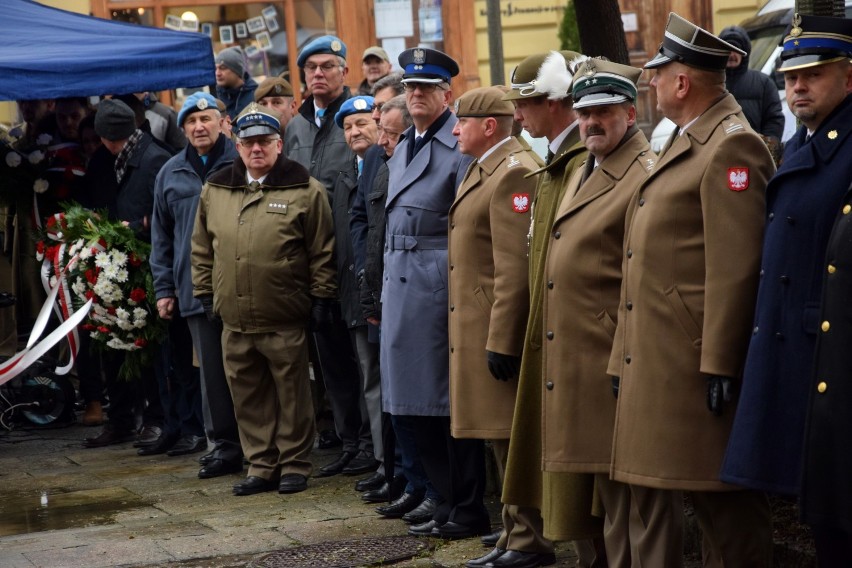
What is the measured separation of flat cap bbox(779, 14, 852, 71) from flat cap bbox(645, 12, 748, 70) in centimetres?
41

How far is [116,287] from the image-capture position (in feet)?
33.4

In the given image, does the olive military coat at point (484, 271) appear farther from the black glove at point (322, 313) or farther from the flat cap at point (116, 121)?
the flat cap at point (116, 121)

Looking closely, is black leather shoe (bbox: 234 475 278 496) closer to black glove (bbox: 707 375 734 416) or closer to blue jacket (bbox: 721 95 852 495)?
black glove (bbox: 707 375 734 416)

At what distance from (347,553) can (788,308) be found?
2.96 m

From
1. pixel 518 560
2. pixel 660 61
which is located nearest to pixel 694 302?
pixel 660 61

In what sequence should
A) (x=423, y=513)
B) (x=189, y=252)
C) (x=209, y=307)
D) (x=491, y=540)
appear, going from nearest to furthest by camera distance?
(x=491, y=540) → (x=423, y=513) → (x=209, y=307) → (x=189, y=252)

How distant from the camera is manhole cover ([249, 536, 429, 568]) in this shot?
676 cm

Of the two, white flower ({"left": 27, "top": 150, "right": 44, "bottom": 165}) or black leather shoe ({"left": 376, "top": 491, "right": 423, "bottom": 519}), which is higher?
white flower ({"left": 27, "top": 150, "right": 44, "bottom": 165})

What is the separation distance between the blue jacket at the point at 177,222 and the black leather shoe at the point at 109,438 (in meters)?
1.51

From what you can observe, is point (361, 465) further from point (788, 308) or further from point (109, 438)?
point (788, 308)

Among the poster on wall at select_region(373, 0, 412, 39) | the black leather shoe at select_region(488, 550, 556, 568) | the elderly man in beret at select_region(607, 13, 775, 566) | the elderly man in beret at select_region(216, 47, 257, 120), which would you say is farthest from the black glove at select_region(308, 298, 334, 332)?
the poster on wall at select_region(373, 0, 412, 39)

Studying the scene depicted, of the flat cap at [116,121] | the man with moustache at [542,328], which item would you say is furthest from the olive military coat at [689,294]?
the flat cap at [116,121]

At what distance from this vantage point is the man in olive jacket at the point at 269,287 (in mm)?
8539

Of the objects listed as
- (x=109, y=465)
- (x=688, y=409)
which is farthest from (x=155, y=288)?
(x=688, y=409)
